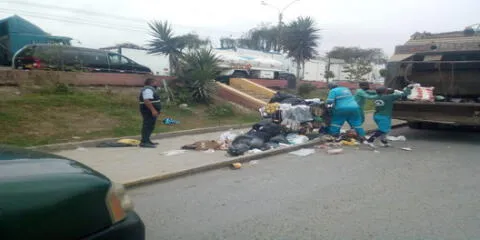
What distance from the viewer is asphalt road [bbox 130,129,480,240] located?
3.77 metres

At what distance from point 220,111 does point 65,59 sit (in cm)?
567

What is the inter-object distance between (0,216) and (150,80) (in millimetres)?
6562

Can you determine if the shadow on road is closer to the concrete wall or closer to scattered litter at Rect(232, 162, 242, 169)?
scattered litter at Rect(232, 162, 242, 169)

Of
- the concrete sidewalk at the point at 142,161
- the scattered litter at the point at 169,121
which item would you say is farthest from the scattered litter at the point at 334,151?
the scattered litter at the point at 169,121

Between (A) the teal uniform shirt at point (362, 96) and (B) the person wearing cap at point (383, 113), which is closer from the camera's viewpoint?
(B) the person wearing cap at point (383, 113)

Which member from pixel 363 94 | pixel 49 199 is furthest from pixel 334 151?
pixel 49 199

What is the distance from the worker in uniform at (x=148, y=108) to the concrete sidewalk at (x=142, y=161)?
1.09ft

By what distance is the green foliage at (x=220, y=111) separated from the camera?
12297 millimetres

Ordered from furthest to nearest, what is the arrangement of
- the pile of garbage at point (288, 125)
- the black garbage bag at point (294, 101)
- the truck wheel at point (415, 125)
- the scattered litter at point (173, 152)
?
the truck wheel at point (415, 125)
the black garbage bag at point (294, 101)
the pile of garbage at point (288, 125)
the scattered litter at point (173, 152)

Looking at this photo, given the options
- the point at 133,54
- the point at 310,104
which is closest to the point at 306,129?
the point at 310,104

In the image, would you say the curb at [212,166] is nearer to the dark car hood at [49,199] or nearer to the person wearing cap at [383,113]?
the person wearing cap at [383,113]

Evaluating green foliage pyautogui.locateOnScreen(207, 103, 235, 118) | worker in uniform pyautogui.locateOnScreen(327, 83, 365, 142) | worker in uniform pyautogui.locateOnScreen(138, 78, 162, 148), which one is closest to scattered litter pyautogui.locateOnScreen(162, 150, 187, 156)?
worker in uniform pyautogui.locateOnScreen(138, 78, 162, 148)

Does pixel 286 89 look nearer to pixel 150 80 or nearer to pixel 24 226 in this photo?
pixel 150 80

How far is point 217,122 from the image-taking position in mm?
11586
